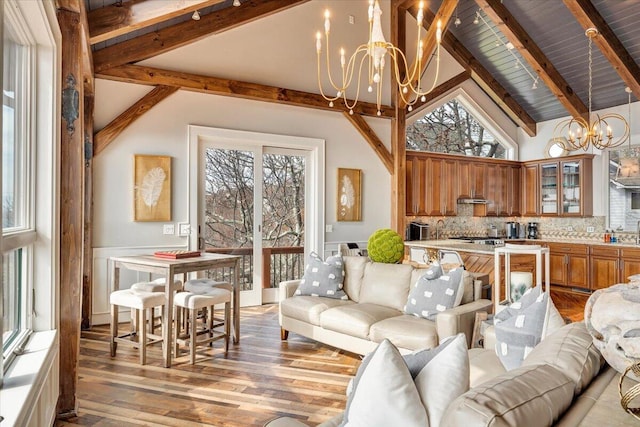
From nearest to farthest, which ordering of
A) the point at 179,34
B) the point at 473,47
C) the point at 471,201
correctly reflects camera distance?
1. the point at 179,34
2. the point at 473,47
3. the point at 471,201

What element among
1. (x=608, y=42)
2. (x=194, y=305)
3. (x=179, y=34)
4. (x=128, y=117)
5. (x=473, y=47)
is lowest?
(x=194, y=305)

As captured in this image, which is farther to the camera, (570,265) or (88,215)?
(570,265)

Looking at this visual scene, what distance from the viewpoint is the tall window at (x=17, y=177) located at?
200cm

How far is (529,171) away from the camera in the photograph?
8367mm

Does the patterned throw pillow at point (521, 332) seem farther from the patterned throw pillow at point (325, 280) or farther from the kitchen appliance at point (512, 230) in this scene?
the kitchen appliance at point (512, 230)

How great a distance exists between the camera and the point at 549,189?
8.10m

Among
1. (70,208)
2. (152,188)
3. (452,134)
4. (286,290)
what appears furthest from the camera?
(452,134)

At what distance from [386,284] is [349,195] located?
2774 mm

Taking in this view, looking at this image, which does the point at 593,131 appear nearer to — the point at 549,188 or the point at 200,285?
the point at 549,188

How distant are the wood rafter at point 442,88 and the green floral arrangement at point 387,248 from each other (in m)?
3.52

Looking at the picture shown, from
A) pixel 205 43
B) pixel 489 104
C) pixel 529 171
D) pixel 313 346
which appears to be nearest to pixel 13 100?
pixel 313 346

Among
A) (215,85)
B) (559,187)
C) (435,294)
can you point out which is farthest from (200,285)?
(559,187)

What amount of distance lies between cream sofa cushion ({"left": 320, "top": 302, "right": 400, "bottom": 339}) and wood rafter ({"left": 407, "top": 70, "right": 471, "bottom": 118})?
13.8 ft

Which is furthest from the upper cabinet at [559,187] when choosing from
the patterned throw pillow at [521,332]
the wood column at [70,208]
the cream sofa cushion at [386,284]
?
the wood column at [70,208]
